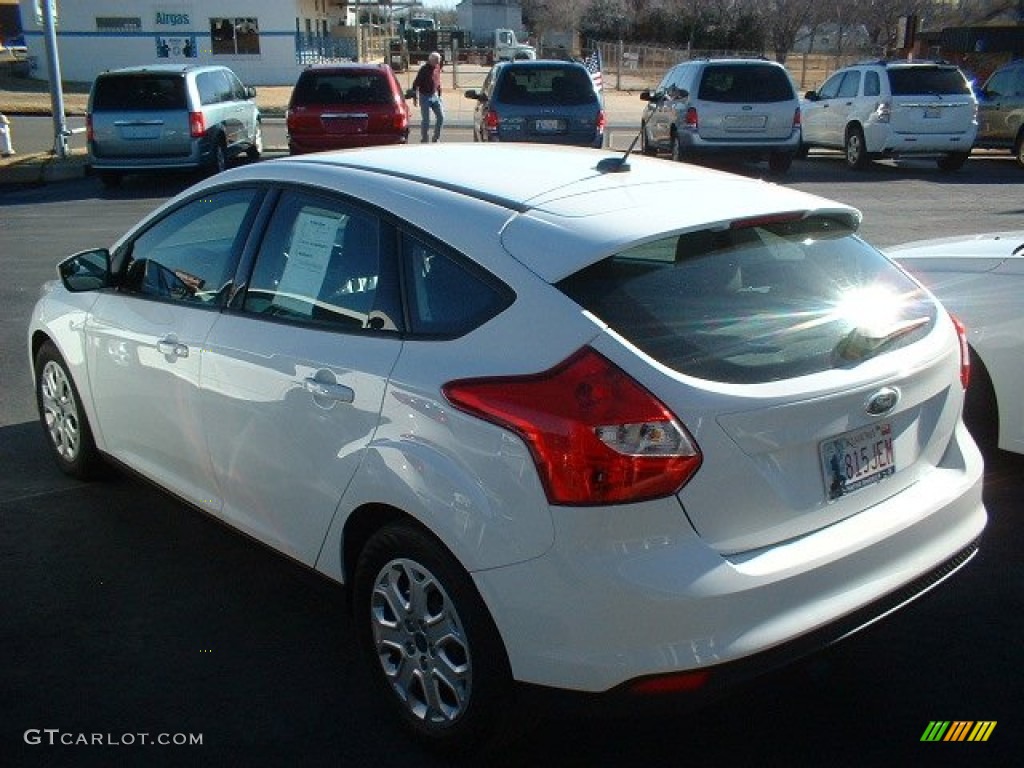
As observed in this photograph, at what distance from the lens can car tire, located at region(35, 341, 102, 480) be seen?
5.09 metres

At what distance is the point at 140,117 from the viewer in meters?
16.1

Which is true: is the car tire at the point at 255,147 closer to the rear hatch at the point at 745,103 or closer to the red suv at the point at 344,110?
the red suv at the point at 344,110

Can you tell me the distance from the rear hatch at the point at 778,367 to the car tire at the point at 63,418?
3089 millimetres

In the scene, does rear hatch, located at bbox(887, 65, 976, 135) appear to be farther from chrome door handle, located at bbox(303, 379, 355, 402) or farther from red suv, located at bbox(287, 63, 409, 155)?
chrome door handle, located at bbox(303, 379, 355, 402)

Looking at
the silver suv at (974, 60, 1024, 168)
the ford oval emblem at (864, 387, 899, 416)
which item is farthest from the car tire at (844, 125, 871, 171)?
the ford oval emblem at (864, 387, 899, 416)

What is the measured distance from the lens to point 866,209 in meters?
14.0

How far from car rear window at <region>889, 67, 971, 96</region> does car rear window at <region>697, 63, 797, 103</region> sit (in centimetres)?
186

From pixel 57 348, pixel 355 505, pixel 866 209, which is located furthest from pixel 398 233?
pixel 866 209

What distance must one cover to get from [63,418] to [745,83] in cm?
1454

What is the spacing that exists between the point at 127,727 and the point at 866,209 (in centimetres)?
1245

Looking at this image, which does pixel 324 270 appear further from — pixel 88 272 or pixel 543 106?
pixel 543 106

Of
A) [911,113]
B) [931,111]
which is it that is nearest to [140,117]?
[911,113]

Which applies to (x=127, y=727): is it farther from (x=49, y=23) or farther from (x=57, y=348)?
(x=49, y=23)

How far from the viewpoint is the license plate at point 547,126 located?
1609cm
